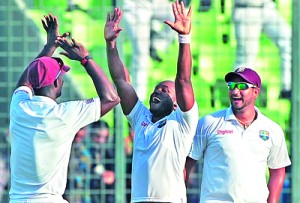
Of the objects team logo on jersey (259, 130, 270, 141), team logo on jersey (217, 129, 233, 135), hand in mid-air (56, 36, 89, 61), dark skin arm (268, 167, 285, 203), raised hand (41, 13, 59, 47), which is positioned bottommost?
dark skin arm (268, 167, 285, 203)

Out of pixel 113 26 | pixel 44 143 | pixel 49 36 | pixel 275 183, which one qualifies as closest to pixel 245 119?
pixel 275 183

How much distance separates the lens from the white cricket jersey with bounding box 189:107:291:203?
9.22 metres

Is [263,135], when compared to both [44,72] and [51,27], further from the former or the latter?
[44,72]

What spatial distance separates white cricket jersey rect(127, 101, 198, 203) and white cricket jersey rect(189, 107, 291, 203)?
380 millimetres

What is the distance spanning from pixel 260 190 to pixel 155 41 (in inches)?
167

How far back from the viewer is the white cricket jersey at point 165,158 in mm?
8844

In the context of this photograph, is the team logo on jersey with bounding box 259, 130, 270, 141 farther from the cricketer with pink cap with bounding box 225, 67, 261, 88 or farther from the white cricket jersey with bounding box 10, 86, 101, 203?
the white cricket jersey with bounding box 10, 86, 101, 203

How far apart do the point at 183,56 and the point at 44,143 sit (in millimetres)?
1128

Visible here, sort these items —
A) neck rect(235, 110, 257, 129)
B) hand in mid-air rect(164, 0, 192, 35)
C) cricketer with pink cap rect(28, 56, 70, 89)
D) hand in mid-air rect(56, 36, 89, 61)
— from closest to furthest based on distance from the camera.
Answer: cricketer with pink cap rect(28, 56, 70, 89), hand in mid-air rect(56, 36, 89, 61), hand in mid-air rect(164, 0, 192, 35), neck rect(235, 110, 257, 129)

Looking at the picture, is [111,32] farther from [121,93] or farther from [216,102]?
[216,102]

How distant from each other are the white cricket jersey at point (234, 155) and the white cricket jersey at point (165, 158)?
0.38m

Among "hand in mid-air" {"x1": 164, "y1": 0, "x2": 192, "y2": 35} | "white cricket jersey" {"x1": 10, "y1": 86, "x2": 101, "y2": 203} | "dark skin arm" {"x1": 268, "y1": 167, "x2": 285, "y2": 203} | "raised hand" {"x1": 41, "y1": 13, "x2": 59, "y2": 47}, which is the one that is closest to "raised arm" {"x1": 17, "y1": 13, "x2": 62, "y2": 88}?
"raised hand" {"x1": 41, "y1": 13, "x2": 59, "y2": 47}

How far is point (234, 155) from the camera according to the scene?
9234 mm

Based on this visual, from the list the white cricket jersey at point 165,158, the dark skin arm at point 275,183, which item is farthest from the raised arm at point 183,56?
the dark skin arm at point 275,183
